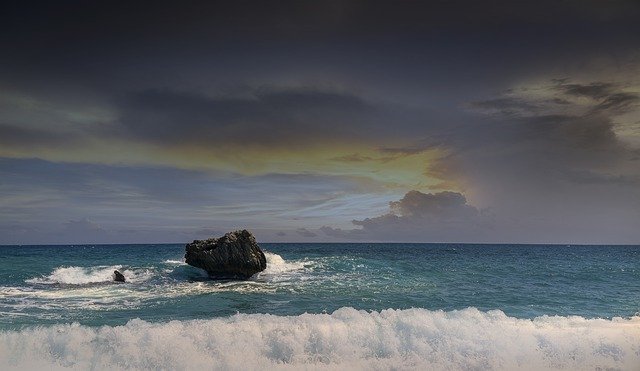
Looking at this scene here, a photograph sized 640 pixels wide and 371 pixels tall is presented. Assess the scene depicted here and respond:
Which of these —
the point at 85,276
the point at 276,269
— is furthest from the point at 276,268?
the point at 85,276

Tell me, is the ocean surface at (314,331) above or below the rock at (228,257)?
below

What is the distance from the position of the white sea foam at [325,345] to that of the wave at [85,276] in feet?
61.7

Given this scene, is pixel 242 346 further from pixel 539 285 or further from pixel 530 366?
pixel 539 285

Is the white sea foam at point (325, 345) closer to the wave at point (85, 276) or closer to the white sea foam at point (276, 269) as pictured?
the wave at point (85, 276)

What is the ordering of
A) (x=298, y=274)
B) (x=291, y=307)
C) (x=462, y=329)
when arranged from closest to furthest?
(x=462, y=329) < (x=291, y=307) < (x=298, y=274)

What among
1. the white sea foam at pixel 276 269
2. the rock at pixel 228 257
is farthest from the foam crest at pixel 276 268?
the rock at pixel 228 257

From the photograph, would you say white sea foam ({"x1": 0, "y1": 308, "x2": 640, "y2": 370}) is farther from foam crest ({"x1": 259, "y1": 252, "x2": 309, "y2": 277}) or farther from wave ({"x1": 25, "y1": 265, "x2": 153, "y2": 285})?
foam crest ({"x1": 259, "y1": 252, "x2": 309, "y2": 277})

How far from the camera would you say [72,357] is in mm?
11305

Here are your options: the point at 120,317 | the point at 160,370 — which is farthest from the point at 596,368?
the point at 120,317

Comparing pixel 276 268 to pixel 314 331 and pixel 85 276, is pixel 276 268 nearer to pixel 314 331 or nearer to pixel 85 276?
pixel 85 276

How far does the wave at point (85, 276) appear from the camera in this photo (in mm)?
30141

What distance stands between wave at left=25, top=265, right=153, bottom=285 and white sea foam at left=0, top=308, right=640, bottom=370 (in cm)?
1881

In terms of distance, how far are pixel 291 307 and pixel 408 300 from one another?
615 centimetres

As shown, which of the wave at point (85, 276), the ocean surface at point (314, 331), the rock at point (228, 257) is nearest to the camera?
the ocean surface at point (314, 331)
